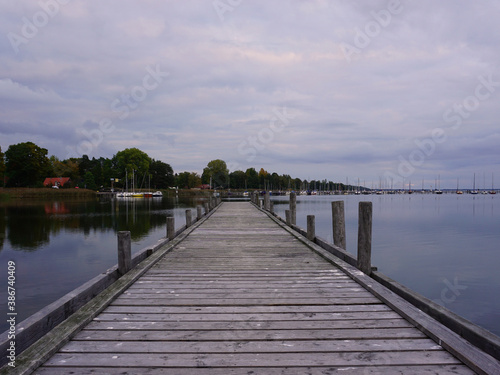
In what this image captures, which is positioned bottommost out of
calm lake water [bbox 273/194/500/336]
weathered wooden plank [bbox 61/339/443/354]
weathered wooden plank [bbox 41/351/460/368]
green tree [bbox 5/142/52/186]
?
calm lake water [bbox 273/194/500/336]

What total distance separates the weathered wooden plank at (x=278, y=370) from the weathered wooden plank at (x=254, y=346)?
11.2 inches

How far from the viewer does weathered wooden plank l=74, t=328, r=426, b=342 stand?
3543mm

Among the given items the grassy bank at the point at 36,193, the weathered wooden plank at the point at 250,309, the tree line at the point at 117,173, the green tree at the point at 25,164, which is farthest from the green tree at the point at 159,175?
the weathered wooden plank at the point at 250,309

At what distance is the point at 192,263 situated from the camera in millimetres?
7148

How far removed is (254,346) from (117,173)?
108 m

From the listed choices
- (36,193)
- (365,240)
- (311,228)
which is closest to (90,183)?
(36,193)

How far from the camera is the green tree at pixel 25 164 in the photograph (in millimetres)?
70875

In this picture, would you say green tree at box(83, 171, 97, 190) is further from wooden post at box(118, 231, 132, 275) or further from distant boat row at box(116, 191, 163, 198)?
wooden post at box(118, 231, 132, 275)

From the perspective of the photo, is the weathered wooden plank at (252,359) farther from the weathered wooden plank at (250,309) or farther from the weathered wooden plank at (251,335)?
the weathered wooden plank at (250,309)

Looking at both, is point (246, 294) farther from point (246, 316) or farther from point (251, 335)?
point (251, 335)

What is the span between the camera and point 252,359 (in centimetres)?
313

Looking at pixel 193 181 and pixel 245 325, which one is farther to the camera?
pixel 193 181

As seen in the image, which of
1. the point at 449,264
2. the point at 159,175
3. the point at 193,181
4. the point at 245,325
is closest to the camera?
the point at 245,325

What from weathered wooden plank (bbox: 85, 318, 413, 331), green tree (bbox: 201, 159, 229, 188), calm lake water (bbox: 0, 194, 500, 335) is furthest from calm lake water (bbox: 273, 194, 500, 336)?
green tree (bbox: 201, 159, 229, 188)
